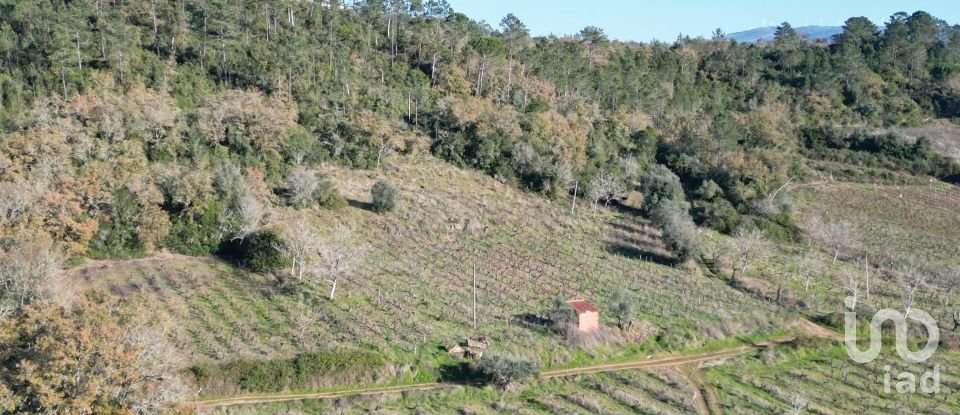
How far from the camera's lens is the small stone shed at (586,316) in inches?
1613

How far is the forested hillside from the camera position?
42000mm

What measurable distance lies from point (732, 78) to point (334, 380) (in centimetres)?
9274

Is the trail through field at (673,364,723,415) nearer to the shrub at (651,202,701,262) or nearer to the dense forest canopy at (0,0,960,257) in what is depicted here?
the shrub at (651,202,701,262)

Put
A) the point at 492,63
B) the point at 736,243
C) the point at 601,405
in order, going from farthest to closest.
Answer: the point at 492,63 < the point at 736,243 < the point at 601,405

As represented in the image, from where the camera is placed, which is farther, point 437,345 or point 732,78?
point 732,78

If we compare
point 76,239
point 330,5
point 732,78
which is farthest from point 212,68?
point 732,78

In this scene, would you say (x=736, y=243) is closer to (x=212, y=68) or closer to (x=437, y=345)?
(x=437, y=345)

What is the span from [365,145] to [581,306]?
31216mm

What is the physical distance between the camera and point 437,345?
127 ft

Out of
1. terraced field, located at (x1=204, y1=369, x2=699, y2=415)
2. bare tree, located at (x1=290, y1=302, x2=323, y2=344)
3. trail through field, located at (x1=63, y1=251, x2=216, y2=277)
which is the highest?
trail through field, located at (x1=63, y1=251, x2=216, y2=277)

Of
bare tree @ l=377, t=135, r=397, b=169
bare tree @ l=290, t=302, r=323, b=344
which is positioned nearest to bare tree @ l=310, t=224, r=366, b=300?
bare tree @ l=290, t=302, r=323, b=344

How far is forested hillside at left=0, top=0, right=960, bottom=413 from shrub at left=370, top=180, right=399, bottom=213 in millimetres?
150

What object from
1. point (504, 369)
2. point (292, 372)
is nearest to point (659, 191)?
point (504, 369)

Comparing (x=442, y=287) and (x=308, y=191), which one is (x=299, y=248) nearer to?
(x=442, y=287)
